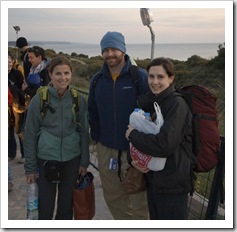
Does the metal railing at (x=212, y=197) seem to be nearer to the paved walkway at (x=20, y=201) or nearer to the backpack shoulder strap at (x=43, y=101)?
the paved walkway at (x=20, y=201)

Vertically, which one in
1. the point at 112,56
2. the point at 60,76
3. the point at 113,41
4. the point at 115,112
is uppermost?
the point at 113,41

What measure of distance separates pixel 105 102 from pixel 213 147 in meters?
A: 1.08

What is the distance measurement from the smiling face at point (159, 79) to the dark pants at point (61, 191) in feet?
3.63

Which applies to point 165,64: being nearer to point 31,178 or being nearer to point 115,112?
point 115,112

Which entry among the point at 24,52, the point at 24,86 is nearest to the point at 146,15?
the point at 24,86

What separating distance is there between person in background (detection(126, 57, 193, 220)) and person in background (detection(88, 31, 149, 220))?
469 millimetres

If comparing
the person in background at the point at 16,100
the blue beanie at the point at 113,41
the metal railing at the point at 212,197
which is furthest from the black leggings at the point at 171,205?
the person in background at the point at 16,100

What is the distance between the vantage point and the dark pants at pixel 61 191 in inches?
113

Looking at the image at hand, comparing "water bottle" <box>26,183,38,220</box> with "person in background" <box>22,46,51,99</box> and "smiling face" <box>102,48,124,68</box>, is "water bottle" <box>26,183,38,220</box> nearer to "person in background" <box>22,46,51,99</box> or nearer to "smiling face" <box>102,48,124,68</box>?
"smiling face" <box>102,48,124,68</box>

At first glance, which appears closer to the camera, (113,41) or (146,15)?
(113,41)

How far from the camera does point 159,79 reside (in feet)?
7.61

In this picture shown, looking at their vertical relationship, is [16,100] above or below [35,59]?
below

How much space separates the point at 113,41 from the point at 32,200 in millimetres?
1621

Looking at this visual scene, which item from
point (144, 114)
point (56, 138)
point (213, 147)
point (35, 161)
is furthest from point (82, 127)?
point (213, 147)
